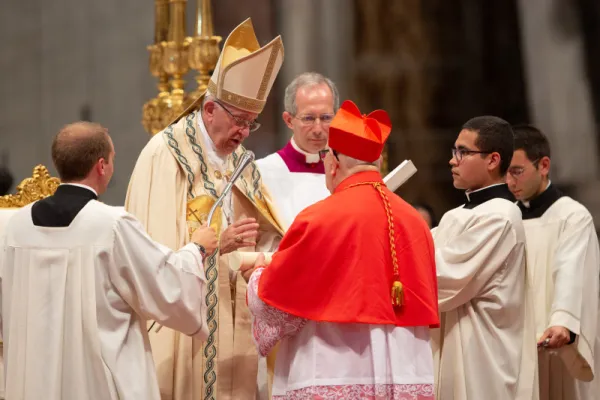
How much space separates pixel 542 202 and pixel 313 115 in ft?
4.66

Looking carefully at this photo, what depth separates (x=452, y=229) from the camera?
548cm

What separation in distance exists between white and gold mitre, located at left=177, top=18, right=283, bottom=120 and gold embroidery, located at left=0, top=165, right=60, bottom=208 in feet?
3.42

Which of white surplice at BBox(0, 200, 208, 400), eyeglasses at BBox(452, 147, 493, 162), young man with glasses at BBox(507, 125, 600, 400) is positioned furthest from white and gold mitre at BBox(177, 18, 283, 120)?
young man with glasses at BBox(507, 125, 600, 400)

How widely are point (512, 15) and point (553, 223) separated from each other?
2.81m

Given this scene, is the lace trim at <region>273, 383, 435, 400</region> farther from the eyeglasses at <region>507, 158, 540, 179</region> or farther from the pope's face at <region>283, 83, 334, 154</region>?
the eyeglasses at <region>507, 158, 540, 179</region>

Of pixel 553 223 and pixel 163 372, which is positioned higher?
pixel 553 223

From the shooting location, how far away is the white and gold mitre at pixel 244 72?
207 inches

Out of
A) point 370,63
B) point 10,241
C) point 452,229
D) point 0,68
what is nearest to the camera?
point 10,241

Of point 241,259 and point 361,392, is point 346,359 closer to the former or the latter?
point 361,392

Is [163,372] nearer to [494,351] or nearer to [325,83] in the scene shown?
[494,351]

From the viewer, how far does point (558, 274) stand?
20.0ft

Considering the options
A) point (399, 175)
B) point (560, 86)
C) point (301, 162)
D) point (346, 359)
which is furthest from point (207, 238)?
point (560, 86)

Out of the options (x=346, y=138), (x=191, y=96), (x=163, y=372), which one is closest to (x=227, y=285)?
(x=163, y=372)

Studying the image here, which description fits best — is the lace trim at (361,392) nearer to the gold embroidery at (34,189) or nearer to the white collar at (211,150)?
the white collar at (211,150)
